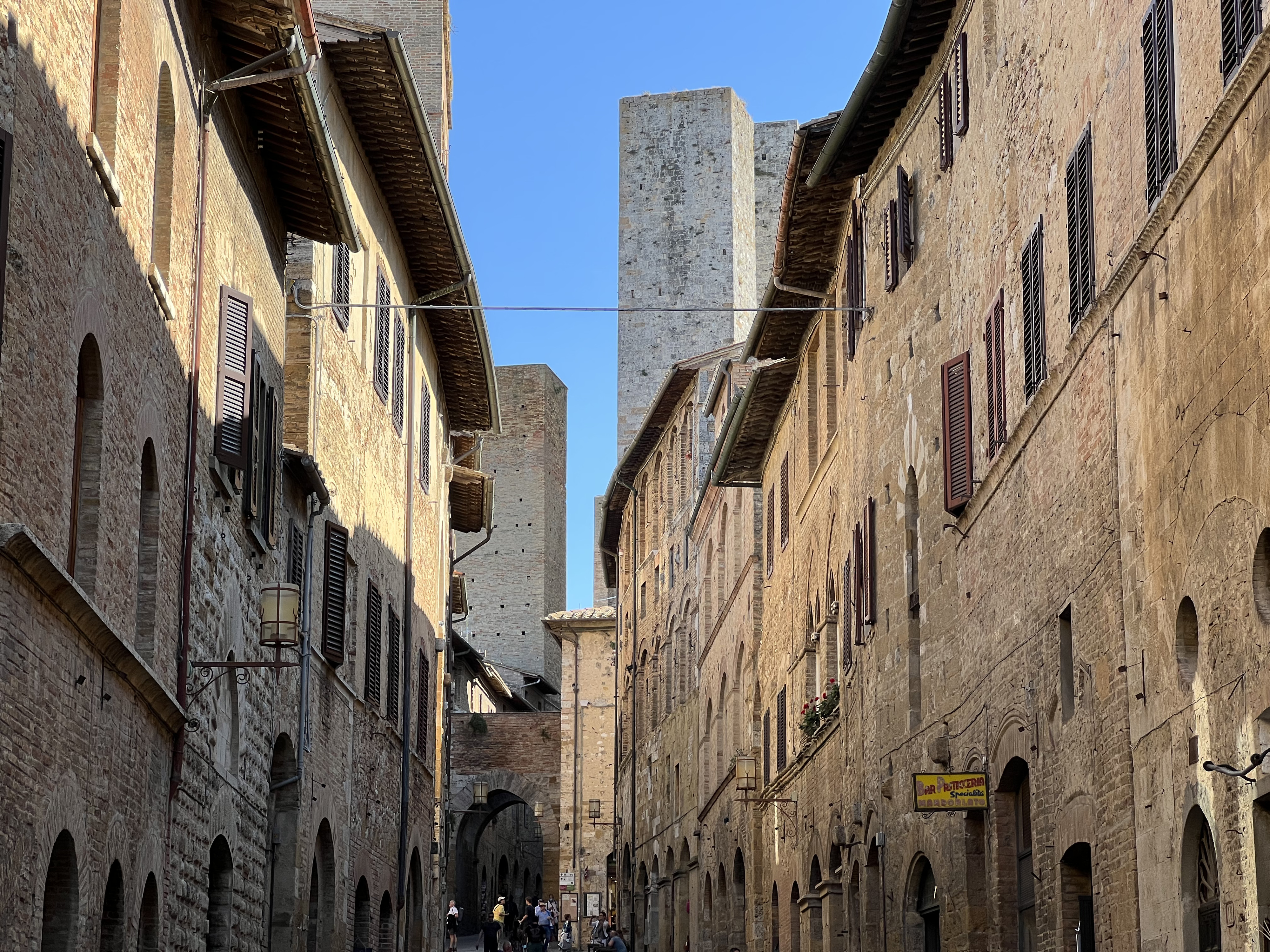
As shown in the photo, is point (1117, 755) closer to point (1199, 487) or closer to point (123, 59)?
point (1199, 487)

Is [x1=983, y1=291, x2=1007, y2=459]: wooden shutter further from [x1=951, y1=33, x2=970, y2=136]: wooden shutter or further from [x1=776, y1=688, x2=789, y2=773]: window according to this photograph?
[x1=776, y1=688, x2=789, y2=773]: window

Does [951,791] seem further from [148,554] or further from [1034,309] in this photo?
[148,554]

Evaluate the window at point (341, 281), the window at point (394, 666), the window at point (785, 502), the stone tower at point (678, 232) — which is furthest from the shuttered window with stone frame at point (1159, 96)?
the stone tower at point (678, 232)

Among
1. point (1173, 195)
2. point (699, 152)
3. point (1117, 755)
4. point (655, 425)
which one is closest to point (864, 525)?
point (1117, 755)

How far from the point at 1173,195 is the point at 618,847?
37557 mm

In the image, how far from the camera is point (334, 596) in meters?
19.9

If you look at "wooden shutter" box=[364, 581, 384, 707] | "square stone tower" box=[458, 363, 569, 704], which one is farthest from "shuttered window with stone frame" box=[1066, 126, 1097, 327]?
"square stone tower" box=[458, 363, 569, 704]

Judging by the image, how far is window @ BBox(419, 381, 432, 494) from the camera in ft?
88.5

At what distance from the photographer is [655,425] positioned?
41531 mm

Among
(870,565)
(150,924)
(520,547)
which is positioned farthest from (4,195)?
(520,547)

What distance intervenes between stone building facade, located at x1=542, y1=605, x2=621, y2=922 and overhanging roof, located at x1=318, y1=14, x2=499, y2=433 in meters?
19.6

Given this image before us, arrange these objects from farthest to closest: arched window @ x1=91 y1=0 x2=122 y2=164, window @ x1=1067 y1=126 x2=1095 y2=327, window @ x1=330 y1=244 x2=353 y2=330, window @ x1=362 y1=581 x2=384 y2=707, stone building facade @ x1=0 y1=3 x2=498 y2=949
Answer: window @ x1=362 y1=581 x2=384 y2=707 → window @ x1=330 y1=244 x2=353 y2=330 → window @ x1=1067 y1=126 x2=1095 y2=327 → arched window @ x1=91 y1=0 x2=122 y2=164 → stone building facade @ x1=0 y1=3 x2=498 y2=949

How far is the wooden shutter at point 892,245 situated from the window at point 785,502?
7.48 meters

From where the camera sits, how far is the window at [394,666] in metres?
24.2
